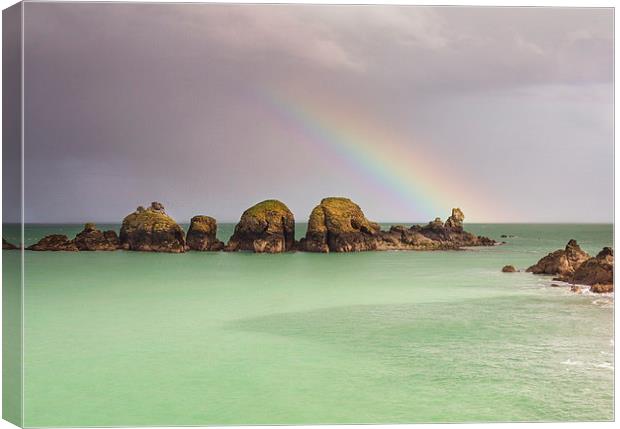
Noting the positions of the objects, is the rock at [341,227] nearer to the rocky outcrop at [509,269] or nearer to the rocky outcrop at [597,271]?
the rocky outcrop at [509,269]

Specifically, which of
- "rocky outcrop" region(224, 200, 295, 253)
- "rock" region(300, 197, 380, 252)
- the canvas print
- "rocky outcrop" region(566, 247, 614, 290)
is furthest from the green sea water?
"rocky outcrop" region(224, 200, 295, 253)

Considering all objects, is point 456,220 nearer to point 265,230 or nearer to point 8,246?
point 265,230

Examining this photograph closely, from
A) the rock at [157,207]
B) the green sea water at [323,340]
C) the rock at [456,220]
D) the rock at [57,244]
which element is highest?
the rock at [157,207]

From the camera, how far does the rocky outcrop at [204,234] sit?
8.73 metres

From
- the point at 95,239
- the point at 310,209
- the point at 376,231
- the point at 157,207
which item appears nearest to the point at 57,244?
the point at 95,239

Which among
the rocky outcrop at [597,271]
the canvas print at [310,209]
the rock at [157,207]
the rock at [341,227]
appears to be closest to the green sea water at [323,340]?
the canvas print at [310,209]

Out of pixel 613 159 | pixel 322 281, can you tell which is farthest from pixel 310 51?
pixel 613 159

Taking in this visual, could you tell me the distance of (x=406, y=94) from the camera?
24.9 ft

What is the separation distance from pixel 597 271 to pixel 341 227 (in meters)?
2.70

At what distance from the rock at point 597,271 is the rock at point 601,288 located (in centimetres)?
2

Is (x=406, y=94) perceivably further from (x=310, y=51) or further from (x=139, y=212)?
(x=139, y=212)

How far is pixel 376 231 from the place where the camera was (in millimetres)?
8453

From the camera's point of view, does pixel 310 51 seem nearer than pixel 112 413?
No

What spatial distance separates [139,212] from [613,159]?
4.71 meters
